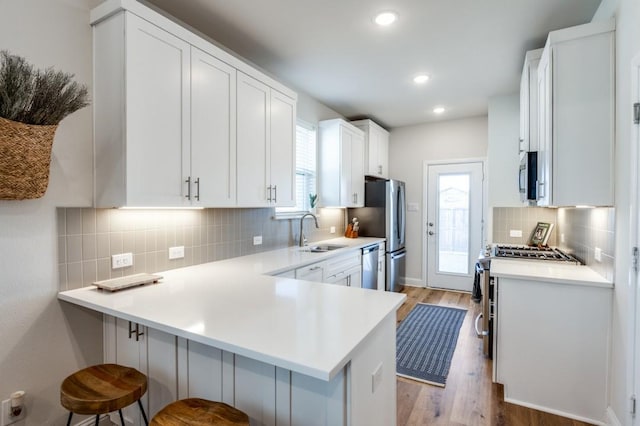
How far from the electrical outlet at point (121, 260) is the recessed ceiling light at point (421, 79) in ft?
10.4

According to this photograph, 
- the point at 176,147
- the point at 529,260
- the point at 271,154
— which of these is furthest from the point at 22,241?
the point at 529,260

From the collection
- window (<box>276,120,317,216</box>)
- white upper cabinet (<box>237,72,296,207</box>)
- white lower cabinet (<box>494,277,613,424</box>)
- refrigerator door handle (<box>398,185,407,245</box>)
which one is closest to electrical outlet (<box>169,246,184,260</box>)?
white upper cabinet (<box>237,72,296,207</box>)

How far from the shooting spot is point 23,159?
146 centimetres

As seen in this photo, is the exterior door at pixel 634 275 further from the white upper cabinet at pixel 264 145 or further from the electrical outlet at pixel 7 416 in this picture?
the electrical outlet at pixel 7 416

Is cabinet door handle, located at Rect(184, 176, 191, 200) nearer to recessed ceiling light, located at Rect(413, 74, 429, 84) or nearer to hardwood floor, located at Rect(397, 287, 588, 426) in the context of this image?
hardwood floor, located at Rect(397, 287, 588, 426)

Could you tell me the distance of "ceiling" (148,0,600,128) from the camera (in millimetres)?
2305

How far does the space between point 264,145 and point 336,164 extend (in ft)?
5.05

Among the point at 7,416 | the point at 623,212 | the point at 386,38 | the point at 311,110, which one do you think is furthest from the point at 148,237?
the point at 623,212

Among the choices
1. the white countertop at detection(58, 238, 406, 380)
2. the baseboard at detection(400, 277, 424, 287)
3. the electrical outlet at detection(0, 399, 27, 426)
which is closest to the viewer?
the white countertop at detection(58, 238, 406, 380)

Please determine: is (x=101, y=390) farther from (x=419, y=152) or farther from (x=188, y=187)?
(x=419, y=152)

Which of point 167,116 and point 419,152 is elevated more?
point 419,152

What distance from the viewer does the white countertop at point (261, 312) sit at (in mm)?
1086

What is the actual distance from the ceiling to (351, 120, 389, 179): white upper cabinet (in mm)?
883

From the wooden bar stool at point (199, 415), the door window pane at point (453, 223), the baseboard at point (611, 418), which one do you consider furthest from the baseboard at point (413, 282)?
the wooden bar stool at point (199, 415)
